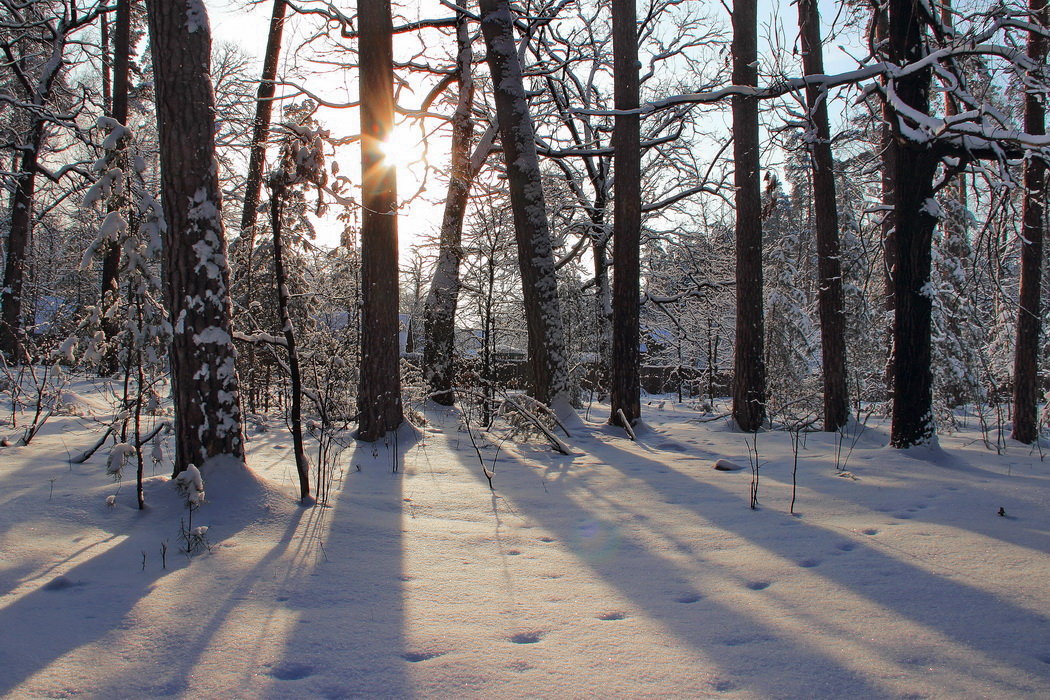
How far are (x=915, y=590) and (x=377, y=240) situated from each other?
226 inches

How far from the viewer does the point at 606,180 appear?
14.3 m

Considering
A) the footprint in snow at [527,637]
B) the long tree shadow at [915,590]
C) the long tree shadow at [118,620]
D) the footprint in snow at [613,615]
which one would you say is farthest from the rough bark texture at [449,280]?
the footprint in snow at [527,637]

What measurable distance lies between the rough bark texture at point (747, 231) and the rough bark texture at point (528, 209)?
3.03 metres

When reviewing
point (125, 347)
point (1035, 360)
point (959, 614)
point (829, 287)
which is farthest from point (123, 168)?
point (1035, 360)

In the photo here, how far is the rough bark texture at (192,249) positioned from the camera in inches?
147

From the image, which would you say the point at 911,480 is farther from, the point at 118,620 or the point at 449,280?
the point at 449,280

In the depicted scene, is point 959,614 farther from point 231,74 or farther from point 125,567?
point 231,74

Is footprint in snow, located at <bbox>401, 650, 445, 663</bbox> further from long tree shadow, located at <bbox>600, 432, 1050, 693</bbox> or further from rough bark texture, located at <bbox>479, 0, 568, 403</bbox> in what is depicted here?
rough bark texture, located at <bbox>479, 0, 568, 403</bbox>

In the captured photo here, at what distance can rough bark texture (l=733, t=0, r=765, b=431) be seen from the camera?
8.86 meters

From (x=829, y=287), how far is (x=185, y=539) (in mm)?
8925

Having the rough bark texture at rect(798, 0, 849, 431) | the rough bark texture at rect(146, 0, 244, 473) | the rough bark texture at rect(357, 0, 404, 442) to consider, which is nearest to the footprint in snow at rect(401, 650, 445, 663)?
the rough bark texture at rect(146, 0, 244, 473)

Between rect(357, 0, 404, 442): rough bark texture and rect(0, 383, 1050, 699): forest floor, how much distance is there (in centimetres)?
192

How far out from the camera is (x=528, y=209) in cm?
792

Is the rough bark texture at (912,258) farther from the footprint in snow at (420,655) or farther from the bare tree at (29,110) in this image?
Answer: the bare tree at (29,110)
